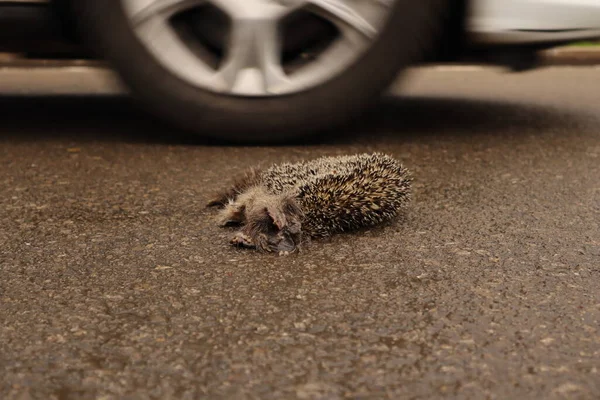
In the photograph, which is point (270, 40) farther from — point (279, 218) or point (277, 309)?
point (277, 309)

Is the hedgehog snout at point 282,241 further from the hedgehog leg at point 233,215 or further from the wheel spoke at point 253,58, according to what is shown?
the wheel spoke at point 253,58

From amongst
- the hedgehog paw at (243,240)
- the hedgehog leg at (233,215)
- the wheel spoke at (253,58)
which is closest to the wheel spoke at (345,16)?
the wheel spoke at (253,58)

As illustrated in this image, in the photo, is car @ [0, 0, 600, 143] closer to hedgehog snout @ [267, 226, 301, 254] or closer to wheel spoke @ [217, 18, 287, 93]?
wheel spoke @ [217, 18, 287, 93]

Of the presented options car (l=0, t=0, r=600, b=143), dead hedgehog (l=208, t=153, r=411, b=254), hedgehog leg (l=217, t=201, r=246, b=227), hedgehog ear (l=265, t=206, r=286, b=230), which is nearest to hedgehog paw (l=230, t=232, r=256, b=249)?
dead hedgehog (l=208, t=153, r=411, b=254)

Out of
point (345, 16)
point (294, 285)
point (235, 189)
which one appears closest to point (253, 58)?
point (345, 16)

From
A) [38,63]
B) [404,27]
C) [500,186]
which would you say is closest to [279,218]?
[500,186]

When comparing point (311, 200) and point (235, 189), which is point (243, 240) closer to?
point (311, 200)
